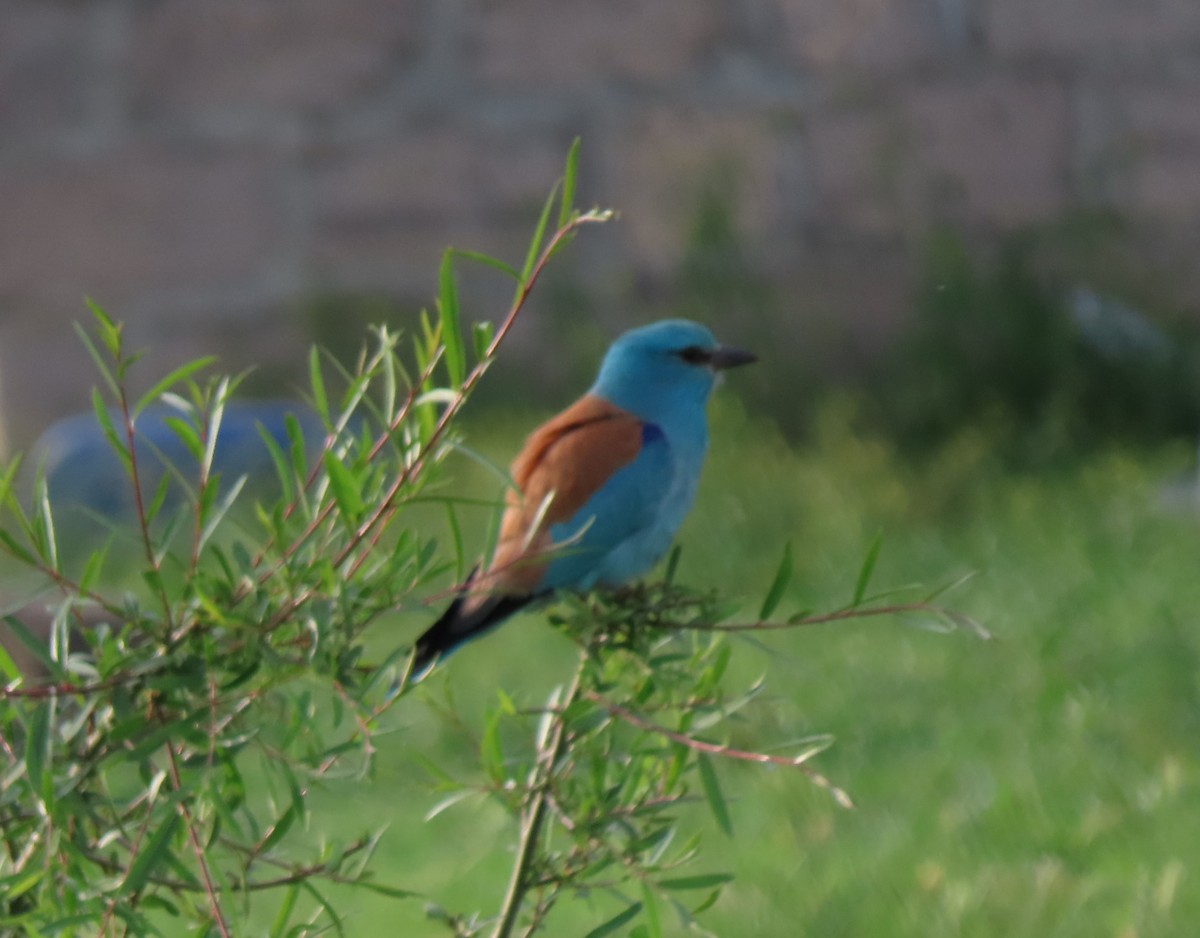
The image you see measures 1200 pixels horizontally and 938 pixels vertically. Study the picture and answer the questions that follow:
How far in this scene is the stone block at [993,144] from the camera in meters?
4.76

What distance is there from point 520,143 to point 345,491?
4.16 metres

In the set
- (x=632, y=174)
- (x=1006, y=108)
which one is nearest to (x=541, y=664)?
(x=632, y=174)

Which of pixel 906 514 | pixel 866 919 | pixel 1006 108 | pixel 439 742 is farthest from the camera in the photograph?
pixel 1006 108

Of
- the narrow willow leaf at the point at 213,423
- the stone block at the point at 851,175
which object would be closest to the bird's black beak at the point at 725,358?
the narrow willow leaf at the point at 213,423

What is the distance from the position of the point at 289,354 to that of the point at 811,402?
4.93 ft

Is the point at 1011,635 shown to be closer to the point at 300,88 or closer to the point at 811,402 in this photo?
the point at 811,402

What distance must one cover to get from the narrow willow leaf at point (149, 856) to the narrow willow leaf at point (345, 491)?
0.55 feet

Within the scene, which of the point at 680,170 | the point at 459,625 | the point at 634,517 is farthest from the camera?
the point at 680,170

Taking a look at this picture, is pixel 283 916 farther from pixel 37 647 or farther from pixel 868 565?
pixel 868 565

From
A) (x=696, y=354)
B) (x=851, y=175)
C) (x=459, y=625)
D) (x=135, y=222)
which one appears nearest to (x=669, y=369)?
(x=696, y=354)

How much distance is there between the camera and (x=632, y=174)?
4867 millimetres

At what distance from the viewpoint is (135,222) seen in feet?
16.9

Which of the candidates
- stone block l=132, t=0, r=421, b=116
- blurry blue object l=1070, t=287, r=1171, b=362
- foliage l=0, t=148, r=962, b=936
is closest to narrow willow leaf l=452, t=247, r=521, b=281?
foliage l=0, t=148, r=962, b=936

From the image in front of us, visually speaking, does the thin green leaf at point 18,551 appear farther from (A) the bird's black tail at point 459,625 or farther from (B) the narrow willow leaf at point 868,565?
(A) the bird's black tail at point 459,625
